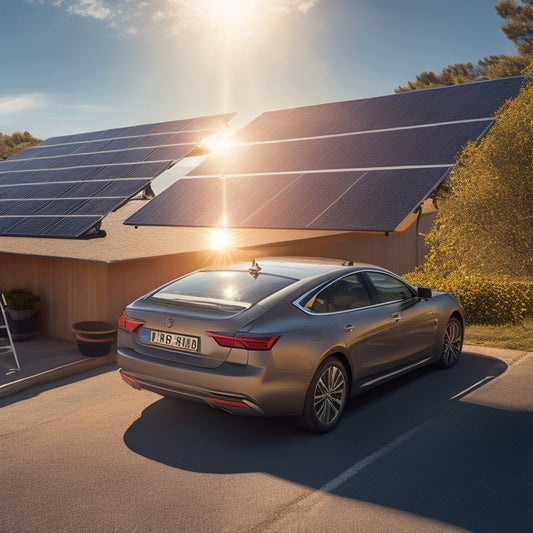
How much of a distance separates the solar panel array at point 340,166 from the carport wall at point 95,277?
1.11 meters

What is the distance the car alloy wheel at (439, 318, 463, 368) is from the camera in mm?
8219

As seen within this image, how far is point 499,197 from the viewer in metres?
10.5

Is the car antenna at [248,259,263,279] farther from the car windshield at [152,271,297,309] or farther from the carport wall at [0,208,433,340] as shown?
the carport wall at [0,208,433,340]

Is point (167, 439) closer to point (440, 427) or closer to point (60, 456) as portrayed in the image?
point (60, 456)

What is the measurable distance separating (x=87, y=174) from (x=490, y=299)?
9.55 metres

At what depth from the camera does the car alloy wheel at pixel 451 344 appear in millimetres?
8219

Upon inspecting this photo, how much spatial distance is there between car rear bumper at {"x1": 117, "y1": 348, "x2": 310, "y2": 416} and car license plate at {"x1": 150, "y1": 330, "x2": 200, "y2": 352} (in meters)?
0.17

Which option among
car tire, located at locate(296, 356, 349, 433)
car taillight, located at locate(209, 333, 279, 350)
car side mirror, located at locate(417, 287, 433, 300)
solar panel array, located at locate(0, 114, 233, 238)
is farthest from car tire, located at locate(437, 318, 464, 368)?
solar panel array, located at locate(0, 114, 233, 238)

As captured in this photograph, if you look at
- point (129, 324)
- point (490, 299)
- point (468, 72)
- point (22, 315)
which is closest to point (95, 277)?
point (22, 315)

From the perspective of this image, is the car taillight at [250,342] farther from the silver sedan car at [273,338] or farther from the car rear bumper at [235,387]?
the car rear bumper at [235,387]

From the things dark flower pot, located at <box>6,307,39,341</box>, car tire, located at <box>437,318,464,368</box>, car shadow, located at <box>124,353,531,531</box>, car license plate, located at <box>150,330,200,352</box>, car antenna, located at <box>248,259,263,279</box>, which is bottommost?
dark flower pot, located at <box>6,307,39,341</box>

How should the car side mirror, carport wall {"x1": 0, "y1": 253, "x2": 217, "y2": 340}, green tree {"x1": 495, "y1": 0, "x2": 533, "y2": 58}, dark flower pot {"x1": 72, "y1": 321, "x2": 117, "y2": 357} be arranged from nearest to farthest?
the car side mirror
dark flower pot {"x1": 72, "y1": 321, "x2": 117, "y2": 357}
carport wall {"x1": 0, "y1": 253, "x2": 217, "y2": 340}
green tree {"x1": 495, "y1": 0, "x2": 533, "y2": 58}

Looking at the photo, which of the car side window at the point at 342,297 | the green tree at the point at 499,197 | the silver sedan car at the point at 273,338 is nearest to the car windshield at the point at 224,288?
the silver sedan car at the point at 273,338

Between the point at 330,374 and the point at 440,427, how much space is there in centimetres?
117
